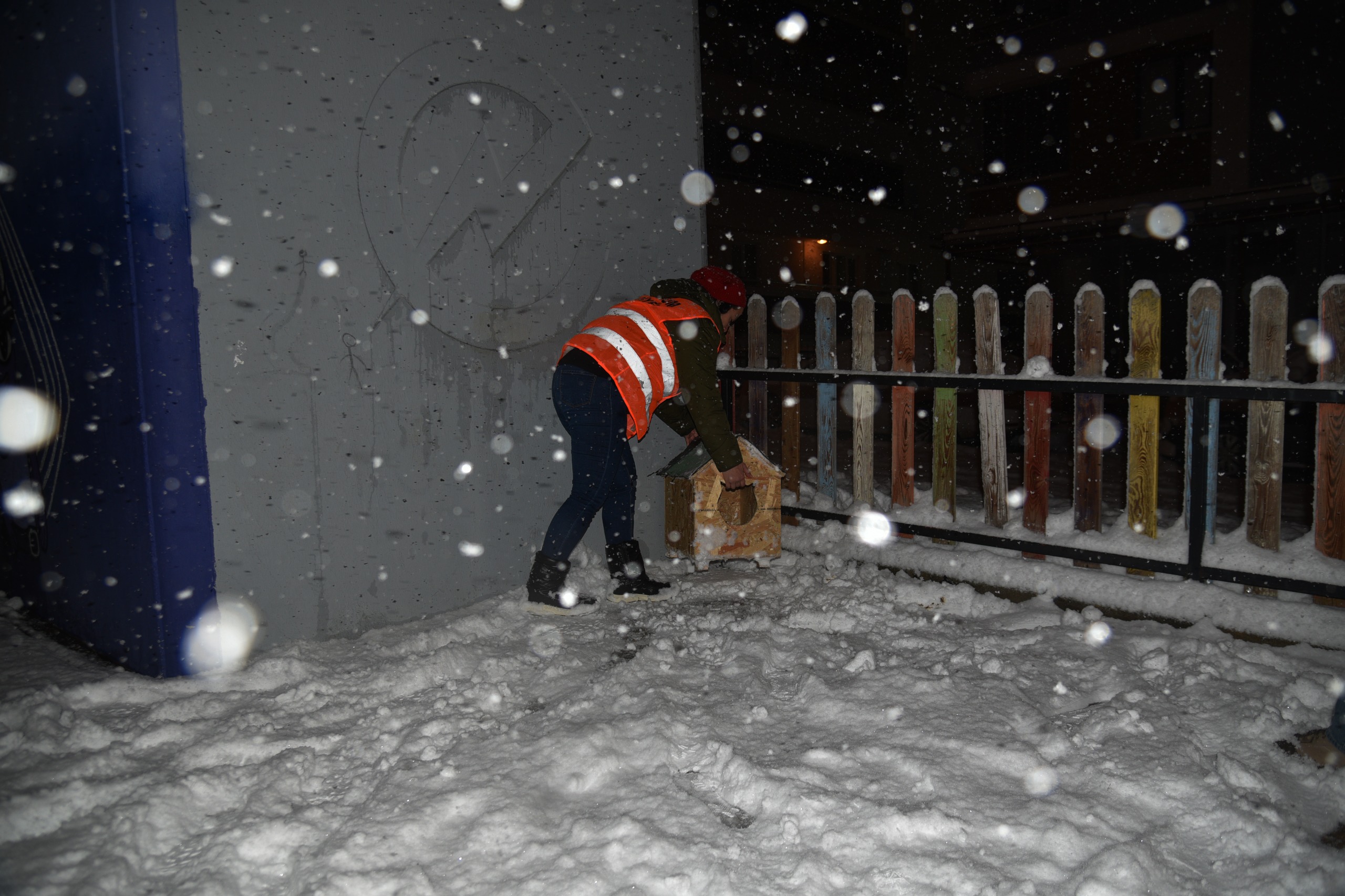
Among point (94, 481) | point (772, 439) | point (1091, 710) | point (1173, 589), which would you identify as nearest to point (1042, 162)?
point (772, 439)

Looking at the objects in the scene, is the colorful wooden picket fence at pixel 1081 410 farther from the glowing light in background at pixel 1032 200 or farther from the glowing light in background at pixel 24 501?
the glowing light in background at pixel 1032 200

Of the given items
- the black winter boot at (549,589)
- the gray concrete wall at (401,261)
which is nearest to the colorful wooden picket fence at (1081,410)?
the gray concrete wall at (401,261)

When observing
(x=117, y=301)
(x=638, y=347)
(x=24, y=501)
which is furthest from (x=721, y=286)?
(x=24, y=501)

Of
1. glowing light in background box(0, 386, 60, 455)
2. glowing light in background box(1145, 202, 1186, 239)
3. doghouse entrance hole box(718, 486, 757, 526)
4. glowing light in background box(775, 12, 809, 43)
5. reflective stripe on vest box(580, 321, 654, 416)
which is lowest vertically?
doghouse entrance hole box(718, 486, 757, 526)

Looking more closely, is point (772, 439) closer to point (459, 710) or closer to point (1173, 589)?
point (1173, 589)

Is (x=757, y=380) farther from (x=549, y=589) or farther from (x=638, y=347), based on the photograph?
(x=549, y=589)

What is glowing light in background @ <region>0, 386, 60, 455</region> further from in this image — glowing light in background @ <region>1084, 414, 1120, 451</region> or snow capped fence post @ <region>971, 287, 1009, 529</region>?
glowing light in background @ <region>1084, 414, 1120, 451</region>

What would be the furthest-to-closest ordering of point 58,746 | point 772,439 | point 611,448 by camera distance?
point 772,439 → point 611,448 → point 58,746

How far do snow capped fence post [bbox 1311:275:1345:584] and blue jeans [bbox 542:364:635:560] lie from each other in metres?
2.93

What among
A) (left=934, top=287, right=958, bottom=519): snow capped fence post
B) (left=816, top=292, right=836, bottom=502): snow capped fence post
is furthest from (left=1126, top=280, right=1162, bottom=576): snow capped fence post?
(left=816, top=292, right=836, bottom=502): snow capped fence post

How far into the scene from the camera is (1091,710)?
109 inches

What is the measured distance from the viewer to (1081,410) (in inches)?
158

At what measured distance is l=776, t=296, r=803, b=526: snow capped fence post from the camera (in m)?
5.06

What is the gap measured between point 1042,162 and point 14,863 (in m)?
18.5
